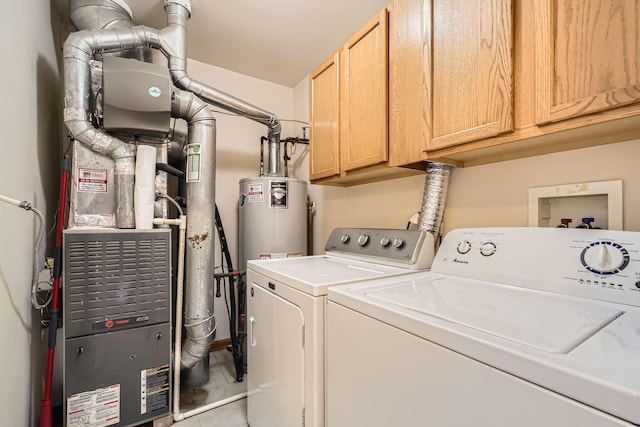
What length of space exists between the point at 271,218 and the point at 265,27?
4.76 ft

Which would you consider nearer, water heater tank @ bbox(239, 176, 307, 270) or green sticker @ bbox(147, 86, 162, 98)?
green sticker @ bbox(147, 86, 162, 98)

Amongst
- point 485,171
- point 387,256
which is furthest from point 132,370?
point 485,171

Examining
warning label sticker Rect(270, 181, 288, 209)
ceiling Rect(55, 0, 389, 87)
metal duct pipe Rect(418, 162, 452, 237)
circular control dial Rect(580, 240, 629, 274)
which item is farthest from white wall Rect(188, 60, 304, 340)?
circular control dial Rect(580, 240, 629, 274)

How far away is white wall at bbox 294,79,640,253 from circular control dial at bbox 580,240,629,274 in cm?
23

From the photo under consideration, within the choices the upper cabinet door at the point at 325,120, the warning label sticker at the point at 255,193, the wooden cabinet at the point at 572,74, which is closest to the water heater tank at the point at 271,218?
the warning label sticker at the point at 255,193

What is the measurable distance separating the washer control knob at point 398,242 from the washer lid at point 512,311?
1.16 feet

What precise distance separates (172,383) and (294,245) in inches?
47.5

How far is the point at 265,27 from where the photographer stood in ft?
6.78

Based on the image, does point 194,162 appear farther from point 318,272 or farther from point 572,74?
point 572,74

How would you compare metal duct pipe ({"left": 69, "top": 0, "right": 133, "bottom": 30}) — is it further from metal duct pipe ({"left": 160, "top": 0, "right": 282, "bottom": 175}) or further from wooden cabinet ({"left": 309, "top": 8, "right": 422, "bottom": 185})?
wooden cabinet ({"left": 309, "top": 8, "right": 422, "bottom": 185})

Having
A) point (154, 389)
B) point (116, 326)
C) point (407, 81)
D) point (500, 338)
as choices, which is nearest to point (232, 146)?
point (116, 326)

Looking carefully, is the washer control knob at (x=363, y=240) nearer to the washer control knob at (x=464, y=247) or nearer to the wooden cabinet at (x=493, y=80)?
the wooden cabinet at (x=493, y=80)

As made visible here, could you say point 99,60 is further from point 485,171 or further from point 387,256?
point 485,171

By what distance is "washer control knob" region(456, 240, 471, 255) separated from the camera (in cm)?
113
